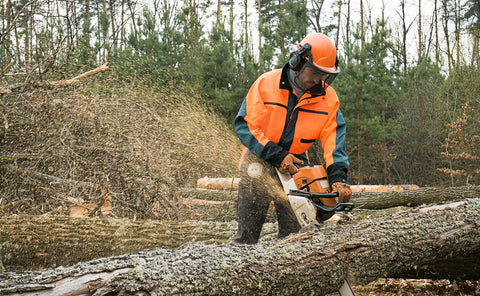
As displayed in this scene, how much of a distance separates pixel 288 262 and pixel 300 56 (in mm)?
1479

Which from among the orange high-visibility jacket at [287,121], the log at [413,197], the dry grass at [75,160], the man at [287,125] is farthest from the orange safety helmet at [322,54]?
the log at [413,197]

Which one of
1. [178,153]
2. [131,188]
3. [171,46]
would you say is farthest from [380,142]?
[131,188]

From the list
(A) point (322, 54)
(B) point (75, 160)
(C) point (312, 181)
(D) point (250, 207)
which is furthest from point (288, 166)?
(B) point (75, 160)

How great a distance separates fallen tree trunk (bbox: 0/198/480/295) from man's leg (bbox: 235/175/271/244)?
2.09ft

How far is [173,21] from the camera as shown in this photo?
12.8 metres

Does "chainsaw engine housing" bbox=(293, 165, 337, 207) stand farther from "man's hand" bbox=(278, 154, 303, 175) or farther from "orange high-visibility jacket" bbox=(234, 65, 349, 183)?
"orange high-visibility jacket" bbox=(234, 65, 349, 183)

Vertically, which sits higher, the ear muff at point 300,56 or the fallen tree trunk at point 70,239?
the ear muff at point 300,56

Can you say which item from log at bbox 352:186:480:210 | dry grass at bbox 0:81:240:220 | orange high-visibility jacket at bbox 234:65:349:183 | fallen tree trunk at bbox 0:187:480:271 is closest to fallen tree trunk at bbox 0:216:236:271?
fallen tree trunk at bbox 0:187:480:271

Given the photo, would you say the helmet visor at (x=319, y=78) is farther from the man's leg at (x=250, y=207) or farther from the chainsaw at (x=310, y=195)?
the man's leg at (x=250, y=207)

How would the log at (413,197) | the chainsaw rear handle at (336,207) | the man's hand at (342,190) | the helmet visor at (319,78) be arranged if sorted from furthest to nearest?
the log at (413,197)
the helmet visor at (319,78)
the man's hand at (342,190)
the chainsaw rear handle at (336,207)

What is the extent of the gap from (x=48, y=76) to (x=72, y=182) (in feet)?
4.52

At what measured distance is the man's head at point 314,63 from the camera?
3.05 meters

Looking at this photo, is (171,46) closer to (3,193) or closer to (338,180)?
(3,193)

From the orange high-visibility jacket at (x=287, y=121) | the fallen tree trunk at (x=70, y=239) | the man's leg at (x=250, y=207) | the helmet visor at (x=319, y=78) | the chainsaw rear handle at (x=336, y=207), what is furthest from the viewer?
the fallen tree trunk at (x=70, y=239)
